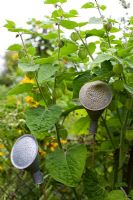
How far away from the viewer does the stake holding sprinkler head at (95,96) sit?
38.9 inches

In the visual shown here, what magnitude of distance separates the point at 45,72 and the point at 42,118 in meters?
0.12

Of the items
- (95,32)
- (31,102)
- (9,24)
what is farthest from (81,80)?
(31,102)

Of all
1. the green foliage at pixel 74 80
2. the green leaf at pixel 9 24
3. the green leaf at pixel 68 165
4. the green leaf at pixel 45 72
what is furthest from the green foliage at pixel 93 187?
the green leaf at pixel 9 24

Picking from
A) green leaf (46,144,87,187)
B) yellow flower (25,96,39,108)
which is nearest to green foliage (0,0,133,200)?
green leaf (46,144,87,187)

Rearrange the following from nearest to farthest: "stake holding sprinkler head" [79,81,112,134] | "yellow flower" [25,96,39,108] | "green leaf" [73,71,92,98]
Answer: "stake holding sprinkler head" [79,81,112,134]
"green leaf" [73,71,92,98]
"yellow flower" [25,96,39,108]

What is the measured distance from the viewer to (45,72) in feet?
3.33

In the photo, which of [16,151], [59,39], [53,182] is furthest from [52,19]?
[53,182]

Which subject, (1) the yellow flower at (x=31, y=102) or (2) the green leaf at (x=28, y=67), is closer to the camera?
(2) the green leaf at (x=28, y=67)

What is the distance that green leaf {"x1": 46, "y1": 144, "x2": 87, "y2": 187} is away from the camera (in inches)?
40.5

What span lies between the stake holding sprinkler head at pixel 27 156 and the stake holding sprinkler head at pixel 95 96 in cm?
16

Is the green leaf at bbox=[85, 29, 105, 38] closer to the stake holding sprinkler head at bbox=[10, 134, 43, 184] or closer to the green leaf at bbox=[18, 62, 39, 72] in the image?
the green leaf at bbox=[18, 62, 39, 72]

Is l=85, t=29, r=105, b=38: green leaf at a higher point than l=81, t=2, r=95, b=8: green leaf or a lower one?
lower

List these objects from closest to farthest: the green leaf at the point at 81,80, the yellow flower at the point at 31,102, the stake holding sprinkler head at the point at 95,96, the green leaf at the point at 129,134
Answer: the stake holding sprinkler head at the point at 95,96 → the green leaf at the point at 81,80 → the green leaf at the point at 129,134 → the yellow flower at the point at 31,102

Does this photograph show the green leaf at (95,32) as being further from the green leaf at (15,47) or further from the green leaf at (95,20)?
the green leaf at (15,47)
